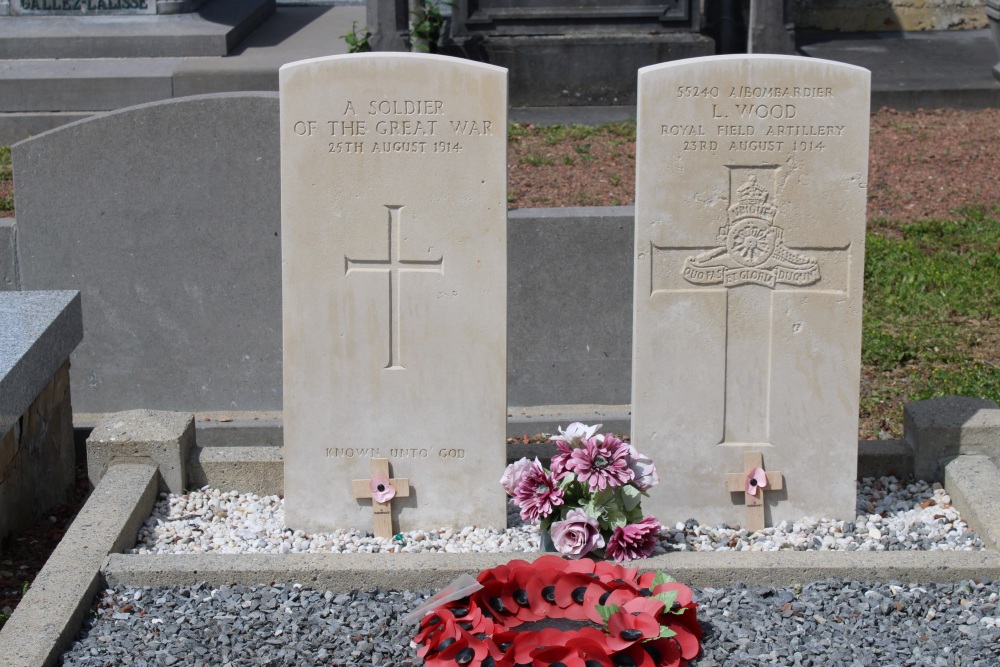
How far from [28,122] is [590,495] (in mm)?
7493

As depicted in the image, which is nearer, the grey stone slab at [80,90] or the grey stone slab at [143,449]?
the grey stone slab at [143,449]

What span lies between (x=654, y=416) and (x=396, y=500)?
2.93ft

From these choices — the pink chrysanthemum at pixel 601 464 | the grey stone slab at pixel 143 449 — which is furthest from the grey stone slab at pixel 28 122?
the pink chrysanthemum at pixel 601 464

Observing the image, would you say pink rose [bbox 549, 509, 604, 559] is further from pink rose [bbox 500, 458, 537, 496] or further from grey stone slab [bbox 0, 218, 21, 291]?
grey stone slab [bbox 0, 218, 21, 291]

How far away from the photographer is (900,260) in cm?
743

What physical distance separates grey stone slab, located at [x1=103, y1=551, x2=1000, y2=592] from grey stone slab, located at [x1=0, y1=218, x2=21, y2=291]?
7.03ft

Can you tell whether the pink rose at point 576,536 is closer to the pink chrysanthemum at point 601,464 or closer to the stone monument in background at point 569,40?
the pink chrysanthemum at point 601,464

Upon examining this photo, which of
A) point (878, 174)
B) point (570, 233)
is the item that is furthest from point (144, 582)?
point (878, 174)

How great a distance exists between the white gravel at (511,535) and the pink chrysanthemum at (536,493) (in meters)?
0.30

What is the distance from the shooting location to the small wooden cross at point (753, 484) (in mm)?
4242

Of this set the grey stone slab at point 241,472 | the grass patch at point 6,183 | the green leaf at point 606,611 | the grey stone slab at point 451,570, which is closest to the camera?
the green leaf at point 606,611

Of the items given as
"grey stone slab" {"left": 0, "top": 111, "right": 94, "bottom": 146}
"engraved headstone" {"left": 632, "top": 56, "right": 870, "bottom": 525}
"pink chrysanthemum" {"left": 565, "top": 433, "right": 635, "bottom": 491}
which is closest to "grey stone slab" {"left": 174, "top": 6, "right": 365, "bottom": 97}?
"grey stone slab" {"left": 0, "top": 111, "right": 94, "bottom": 146}

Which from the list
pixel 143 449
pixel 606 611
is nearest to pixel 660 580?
pixel 606 611

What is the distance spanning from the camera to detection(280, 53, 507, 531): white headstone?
403 centimetres
